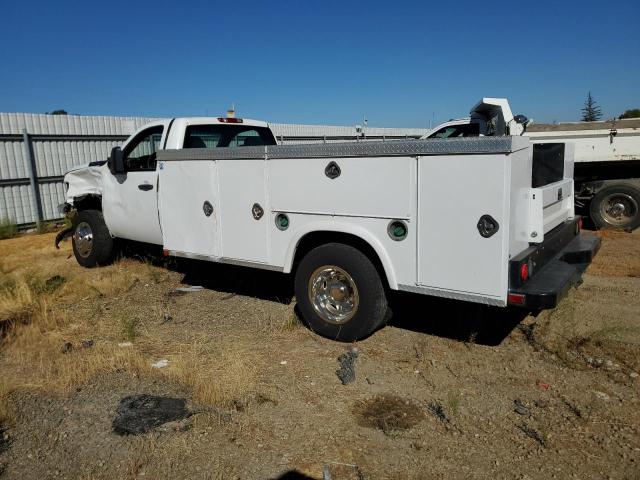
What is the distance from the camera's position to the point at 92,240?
818 centimetres

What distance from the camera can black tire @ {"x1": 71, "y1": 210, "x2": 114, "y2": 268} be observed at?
809 centimetres

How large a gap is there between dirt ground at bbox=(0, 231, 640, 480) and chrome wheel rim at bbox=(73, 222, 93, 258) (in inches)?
68.2

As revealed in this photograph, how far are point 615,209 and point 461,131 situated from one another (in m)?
3.55

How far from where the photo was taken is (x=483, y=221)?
397cm

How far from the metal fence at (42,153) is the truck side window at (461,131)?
8.39ft

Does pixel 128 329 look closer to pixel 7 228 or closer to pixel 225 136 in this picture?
pixel 225 136

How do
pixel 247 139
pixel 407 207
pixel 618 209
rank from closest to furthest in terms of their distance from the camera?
pixel 407 207 → pixel 247 139 → pixel 618 209

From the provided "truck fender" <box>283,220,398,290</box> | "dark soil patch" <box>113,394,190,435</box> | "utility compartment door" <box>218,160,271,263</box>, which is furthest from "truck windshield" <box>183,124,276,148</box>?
"dark soil patch" <box>113,394,190,435</box>

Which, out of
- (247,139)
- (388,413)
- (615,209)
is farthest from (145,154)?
(615,209)

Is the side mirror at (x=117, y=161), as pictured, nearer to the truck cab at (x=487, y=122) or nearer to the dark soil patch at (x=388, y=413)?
the truck cab at (x=487, y=122)

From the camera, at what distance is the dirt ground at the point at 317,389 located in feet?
10.7

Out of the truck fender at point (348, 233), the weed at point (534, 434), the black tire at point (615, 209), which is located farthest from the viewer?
the black tire at point (615, 209)

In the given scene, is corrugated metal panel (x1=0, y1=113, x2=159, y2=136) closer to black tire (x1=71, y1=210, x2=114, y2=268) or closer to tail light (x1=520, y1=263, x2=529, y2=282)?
black tire (x1=71, y1=210, x2=114, y2=268)

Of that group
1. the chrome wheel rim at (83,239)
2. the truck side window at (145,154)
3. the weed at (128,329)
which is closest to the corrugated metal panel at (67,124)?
the chrome wheel rim at (83,239)
